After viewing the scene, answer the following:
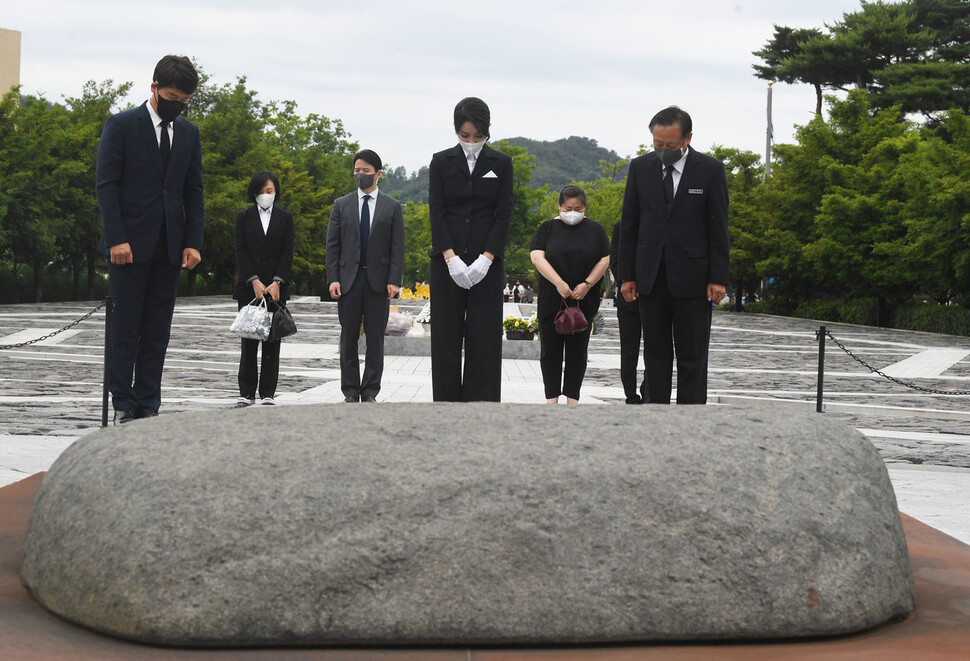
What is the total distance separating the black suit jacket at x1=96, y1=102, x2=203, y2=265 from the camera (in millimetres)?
5562

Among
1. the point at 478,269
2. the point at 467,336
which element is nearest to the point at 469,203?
the point at 478,269

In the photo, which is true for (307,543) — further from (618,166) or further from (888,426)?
(618,166)

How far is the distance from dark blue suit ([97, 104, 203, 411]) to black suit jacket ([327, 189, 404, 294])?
80.9 inches

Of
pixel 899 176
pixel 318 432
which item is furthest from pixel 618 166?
pixel 318 432

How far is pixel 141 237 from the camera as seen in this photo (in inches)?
221

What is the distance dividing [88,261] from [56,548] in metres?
36.4

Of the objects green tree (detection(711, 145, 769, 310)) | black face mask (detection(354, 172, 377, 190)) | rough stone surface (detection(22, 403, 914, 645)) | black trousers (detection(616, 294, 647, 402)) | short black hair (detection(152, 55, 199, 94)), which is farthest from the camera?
green tree (detection(711, 145, 769, 310))

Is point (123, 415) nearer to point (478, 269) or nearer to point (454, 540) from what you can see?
point (478, 269)

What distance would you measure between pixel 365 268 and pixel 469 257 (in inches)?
83.8

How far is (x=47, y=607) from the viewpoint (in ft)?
9.70

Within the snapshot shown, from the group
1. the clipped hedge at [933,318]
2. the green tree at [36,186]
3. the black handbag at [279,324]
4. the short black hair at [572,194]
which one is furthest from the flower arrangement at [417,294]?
the short black hair at [572,194]

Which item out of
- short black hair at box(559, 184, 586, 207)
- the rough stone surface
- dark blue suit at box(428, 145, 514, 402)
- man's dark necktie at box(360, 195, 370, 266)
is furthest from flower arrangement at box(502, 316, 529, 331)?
the rough stone surface

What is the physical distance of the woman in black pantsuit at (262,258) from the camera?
8.12 meters

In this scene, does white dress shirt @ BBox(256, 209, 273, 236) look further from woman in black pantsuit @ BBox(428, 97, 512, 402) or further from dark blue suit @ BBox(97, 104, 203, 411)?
woman in black pantsuit @ BBox(428, 97, 512, 402)
